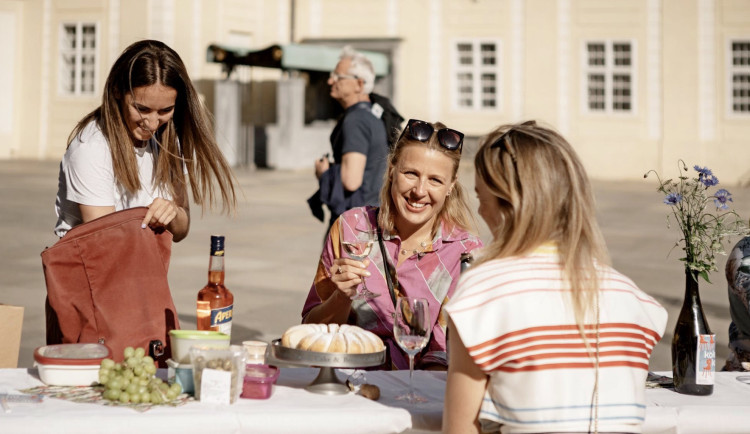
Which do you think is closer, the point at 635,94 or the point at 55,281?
the point at 55,281

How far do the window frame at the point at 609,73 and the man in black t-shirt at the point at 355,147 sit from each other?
19792 millimetres

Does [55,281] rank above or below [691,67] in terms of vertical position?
below

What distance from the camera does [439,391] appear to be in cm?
301

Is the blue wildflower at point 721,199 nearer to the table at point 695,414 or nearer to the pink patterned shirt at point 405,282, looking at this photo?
the table at point 695,414

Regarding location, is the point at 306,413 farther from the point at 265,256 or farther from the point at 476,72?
the point at 476,72

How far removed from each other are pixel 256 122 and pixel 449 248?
2482 cm

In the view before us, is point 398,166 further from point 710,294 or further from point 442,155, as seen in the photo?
point 710,294

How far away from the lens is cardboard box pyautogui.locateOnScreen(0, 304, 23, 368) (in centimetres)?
342

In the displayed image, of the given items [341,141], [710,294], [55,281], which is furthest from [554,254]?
[710,294]

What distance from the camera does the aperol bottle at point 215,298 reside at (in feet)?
9.95

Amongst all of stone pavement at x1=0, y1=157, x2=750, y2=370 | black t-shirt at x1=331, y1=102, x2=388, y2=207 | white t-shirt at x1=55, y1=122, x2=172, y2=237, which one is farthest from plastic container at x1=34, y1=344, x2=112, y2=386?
black t-shirt at x1=331, y1=102, x2=388, y2=207

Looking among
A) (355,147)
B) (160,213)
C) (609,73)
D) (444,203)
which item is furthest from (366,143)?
(609,73)

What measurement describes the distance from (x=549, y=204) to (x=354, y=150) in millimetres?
3954

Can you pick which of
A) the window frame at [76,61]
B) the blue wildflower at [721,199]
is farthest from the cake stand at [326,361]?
the window frame at [76,61]
